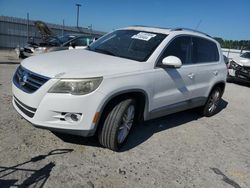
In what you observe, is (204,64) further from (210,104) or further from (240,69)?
(240,69)

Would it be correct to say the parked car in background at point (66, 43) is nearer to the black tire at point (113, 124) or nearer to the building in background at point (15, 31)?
the building in background at point (15, 31)

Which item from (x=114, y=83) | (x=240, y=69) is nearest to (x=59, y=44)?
(x=240, y=69)

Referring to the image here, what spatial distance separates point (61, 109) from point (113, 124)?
29.7 inches

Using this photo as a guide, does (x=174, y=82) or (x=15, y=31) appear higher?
(x=174, y=82)

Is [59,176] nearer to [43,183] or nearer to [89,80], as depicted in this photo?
[43,183]

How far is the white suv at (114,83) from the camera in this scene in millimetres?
3596

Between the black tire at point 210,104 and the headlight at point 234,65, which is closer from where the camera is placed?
the black tire at point 210,104

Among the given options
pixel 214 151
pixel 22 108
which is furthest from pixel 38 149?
pixel 214 151

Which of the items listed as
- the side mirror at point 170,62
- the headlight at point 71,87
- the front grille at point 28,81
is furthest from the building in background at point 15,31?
the headlight at point 71,87

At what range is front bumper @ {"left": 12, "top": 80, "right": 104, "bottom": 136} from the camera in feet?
11.7

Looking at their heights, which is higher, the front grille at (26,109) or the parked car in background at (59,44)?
the front grille at (26,109)

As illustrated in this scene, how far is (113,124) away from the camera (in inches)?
154

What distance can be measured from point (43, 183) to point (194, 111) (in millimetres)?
4517

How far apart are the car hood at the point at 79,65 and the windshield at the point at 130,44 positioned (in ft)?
0.82
